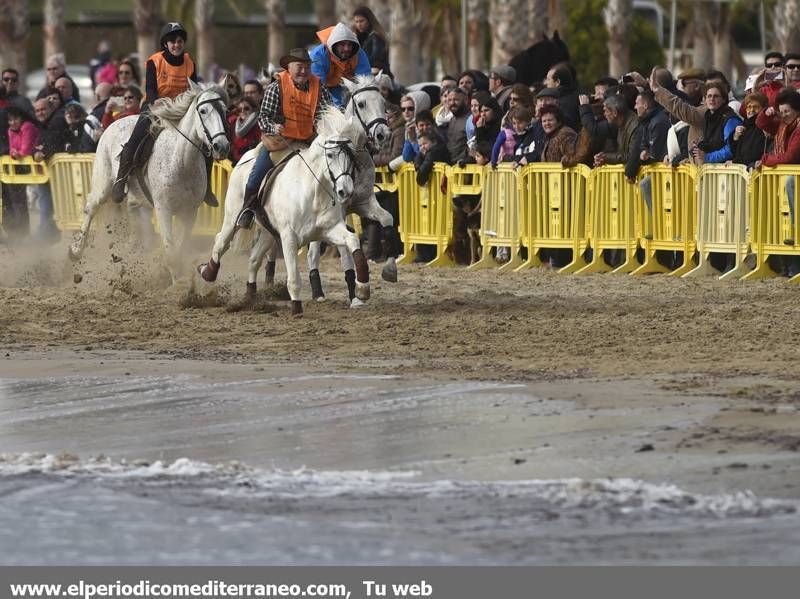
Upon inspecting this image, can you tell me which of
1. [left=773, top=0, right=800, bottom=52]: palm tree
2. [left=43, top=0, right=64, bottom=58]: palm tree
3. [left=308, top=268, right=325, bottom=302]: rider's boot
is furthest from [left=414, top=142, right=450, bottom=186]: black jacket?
[left=43, top=0, right=64, bottom=58]: palm tree

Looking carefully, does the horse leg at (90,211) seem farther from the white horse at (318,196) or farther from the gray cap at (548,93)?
the gray cap at (548,93)

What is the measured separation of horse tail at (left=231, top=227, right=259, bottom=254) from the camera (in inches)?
687

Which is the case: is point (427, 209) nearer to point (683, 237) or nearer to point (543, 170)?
point (543, 170)

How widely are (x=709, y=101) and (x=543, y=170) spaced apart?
2291mm

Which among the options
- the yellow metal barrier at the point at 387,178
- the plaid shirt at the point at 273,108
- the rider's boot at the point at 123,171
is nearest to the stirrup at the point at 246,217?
the plaid shirt at the point at 273,108

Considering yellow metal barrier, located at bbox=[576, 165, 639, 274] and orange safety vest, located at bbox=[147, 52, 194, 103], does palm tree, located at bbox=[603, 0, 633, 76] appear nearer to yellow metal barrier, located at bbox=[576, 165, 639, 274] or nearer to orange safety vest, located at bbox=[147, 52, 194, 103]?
yellow metal barrier, located at bbox=[576, 165, 639, 274]

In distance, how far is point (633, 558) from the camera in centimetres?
751

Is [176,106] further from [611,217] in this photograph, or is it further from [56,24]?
[56,24]

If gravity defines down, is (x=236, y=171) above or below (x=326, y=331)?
above

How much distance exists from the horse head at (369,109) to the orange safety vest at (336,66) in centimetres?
79

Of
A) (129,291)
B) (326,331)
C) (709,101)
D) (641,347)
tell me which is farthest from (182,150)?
(641,347)

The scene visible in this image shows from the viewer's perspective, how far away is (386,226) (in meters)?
16.6

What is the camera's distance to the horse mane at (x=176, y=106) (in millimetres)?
18156

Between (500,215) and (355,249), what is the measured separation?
18.2ft
